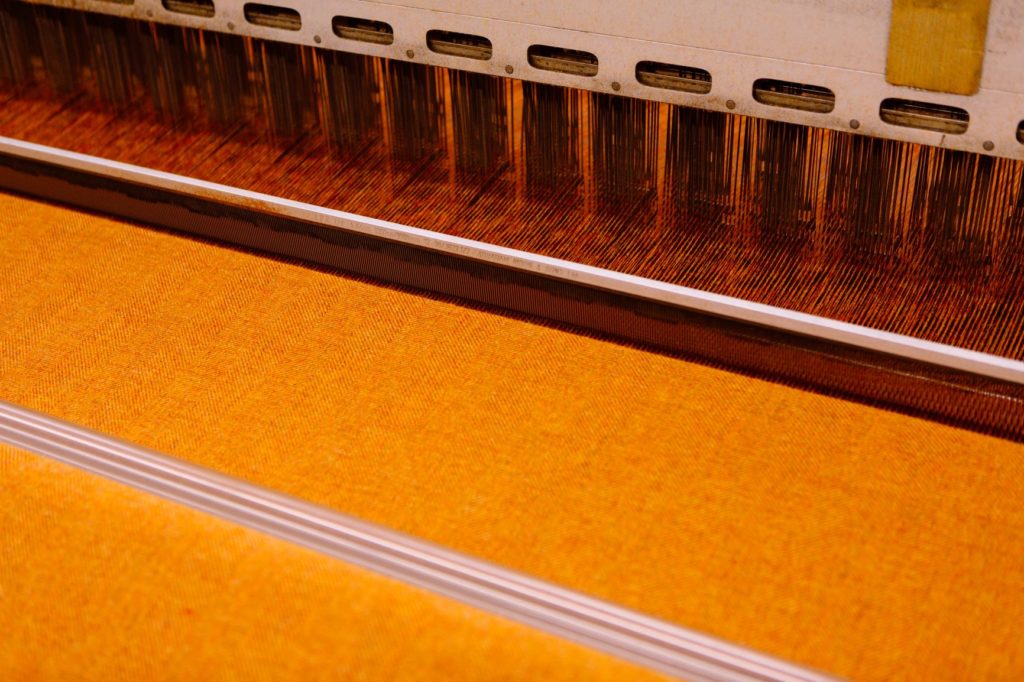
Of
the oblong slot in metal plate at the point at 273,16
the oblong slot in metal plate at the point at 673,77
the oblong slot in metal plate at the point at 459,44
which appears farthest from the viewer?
the oblong slot in metal plate at the point at 273,16

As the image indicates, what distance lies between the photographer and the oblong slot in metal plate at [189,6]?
1642 millimetres

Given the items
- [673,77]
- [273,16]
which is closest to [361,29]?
[273,16]

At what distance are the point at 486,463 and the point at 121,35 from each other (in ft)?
3.10

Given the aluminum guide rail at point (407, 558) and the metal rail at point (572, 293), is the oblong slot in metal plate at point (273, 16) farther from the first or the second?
the aluminum guide rail at point (407, 558)

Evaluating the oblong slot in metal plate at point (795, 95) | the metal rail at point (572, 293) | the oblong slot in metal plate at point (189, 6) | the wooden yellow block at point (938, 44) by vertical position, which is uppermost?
the wooden yellow block at point (938, 44)

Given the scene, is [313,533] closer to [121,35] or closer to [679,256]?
[679,256]

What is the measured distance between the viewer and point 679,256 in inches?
56.6

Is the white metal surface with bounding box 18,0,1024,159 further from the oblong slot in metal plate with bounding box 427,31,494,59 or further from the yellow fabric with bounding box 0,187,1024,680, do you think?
the yellow fabric with bounding box 0,187,1024,680

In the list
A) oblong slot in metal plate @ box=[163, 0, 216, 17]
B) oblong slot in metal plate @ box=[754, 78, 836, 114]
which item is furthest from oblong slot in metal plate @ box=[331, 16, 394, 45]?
oblong slot in metal plate @ box=[754, 78, 836, 114]

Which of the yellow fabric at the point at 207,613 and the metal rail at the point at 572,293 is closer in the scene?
the yellow fabric at the point at 207,613

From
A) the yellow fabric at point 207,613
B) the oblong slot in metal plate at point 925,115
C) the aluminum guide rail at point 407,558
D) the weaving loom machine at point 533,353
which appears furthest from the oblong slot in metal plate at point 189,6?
the oblong slot in metal plate at point 925,115

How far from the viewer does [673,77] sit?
4.52ft

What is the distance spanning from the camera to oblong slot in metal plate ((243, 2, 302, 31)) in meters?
1.59

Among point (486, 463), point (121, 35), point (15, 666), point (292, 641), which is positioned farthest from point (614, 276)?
point (121, 35)
